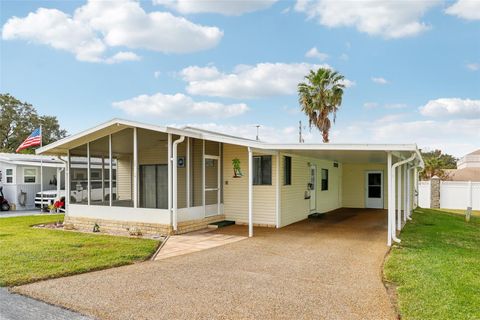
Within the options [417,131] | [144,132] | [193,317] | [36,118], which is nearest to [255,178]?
[144,132]

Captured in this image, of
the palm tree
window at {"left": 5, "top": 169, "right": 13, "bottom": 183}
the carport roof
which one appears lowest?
window at {"left": 5, "top": 169, "right": 13, "bottom": 183}

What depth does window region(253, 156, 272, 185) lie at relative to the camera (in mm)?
11391

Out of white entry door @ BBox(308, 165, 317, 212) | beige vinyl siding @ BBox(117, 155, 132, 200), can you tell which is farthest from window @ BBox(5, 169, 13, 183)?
white entry door @ BBox(308, 165, 317, 212)

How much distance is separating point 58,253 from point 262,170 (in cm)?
617

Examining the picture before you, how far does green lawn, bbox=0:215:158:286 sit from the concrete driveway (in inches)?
17.3

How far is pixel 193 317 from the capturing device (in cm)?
A: 419

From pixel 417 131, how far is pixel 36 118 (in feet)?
114

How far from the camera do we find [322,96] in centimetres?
2325

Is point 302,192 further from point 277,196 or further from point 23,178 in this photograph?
point 23,178

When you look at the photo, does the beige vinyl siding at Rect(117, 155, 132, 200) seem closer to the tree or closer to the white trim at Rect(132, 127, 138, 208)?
the white trim at Rect(132, 127, 138, 208)

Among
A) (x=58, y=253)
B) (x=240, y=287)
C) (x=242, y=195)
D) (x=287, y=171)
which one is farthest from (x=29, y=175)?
(x=240, y=287)

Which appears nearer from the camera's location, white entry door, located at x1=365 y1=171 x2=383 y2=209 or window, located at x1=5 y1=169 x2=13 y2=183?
white entry door, located at x1=365 y1=171 x2=383 y2=209

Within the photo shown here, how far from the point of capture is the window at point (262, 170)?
11.4 m

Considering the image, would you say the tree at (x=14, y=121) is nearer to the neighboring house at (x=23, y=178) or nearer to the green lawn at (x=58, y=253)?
the neighboring house at (x=23, y=178)
